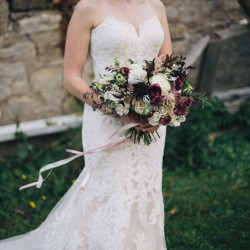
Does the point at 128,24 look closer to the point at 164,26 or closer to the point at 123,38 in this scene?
the point at 123,38

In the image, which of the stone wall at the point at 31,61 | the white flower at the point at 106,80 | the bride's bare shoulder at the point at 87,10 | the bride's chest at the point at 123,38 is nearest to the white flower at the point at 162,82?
the white flower at the point at 106,80

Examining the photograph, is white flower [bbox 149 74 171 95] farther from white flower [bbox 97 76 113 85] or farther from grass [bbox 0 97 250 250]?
grass [bbox 0 97 250 250]

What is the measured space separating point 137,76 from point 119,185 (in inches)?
33.7

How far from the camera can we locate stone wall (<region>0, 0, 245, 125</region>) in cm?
515

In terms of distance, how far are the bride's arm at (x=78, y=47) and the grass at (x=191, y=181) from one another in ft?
5.80

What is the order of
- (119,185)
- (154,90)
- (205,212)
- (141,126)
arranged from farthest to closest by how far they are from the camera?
(205,212) → (119,185) → (141,126) → (154,90)

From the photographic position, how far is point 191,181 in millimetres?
5258

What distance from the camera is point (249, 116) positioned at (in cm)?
605

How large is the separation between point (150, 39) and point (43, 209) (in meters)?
2.26

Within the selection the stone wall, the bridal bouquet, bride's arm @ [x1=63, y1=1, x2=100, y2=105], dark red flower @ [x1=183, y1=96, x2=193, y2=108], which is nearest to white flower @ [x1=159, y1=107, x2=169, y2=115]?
the bridal bouquet

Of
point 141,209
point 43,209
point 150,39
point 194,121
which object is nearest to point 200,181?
point 194,121

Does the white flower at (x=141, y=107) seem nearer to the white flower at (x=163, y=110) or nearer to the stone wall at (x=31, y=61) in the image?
the white flower at (x=163, y=110)

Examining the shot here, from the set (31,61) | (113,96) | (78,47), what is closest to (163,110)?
(113,96)

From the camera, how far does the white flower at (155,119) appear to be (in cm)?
277
